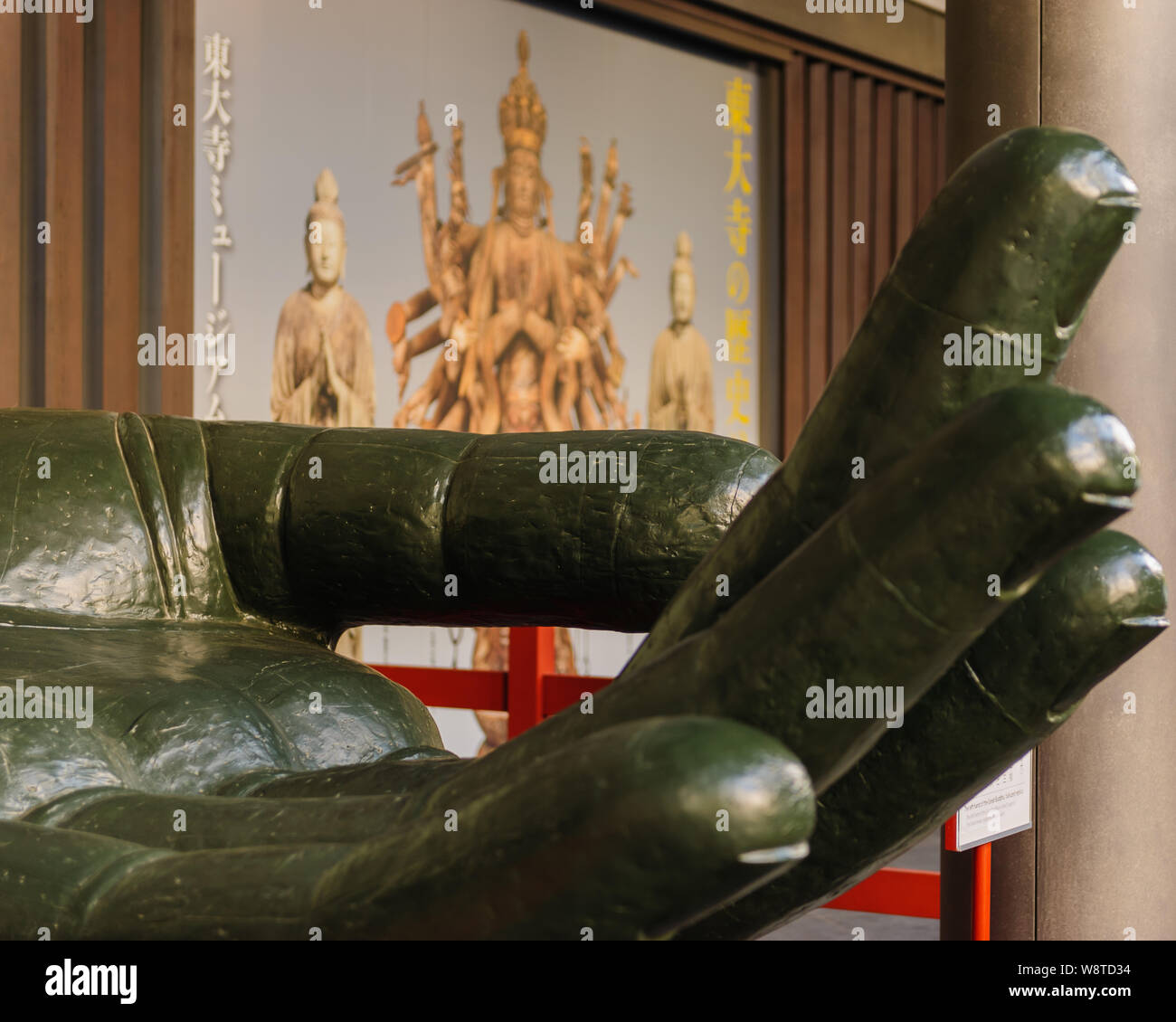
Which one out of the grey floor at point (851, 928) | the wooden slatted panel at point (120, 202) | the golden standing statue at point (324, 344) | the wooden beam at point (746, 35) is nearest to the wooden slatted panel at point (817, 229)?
the wooden beam at point (746, 35)

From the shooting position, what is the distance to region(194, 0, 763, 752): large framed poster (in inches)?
165

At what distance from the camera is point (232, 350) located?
4145mm

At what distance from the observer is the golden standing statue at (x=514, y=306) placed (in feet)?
16.0

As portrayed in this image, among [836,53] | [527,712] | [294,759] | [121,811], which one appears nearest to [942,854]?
[527,712]

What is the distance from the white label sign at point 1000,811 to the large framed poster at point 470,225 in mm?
2846

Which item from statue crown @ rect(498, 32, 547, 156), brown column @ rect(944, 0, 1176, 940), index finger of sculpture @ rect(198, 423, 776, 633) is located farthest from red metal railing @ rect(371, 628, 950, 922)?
statue crown @ rect(498, 32, 547, 156)

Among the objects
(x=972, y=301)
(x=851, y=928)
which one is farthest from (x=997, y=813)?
(x=851, y=928)

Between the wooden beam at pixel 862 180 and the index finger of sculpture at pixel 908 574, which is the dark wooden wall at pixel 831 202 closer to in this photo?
the wooden beam at pixel 862 180

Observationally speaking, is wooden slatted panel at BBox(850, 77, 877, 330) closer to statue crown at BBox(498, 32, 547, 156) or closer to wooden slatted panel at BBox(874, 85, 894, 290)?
wooden slatted panel at BBox(874, 85, 894, 290)

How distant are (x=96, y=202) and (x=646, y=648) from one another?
3.50 meters

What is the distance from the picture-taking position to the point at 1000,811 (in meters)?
1.87

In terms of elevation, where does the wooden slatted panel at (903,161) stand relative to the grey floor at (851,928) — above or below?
above

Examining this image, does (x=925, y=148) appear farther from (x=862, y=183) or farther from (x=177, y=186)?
(x=177, y=186)

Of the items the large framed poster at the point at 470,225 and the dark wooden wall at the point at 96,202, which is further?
the large framed poster at the point at 470,225
